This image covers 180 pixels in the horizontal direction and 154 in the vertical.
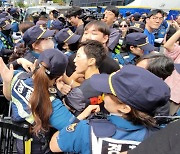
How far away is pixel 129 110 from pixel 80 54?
123 centimetres

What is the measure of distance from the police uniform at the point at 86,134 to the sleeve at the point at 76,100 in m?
0.73

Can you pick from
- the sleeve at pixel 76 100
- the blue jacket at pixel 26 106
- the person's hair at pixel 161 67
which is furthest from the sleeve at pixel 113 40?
the blue jacket at pixel 26 106

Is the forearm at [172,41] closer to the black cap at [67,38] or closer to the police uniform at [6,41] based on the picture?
the black cap at [67,38]

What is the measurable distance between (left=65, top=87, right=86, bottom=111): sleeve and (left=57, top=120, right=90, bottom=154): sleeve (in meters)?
0.74

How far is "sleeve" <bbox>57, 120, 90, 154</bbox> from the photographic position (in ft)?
5.48

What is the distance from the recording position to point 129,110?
1628 mm

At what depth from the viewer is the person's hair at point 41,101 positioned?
79.7 inches

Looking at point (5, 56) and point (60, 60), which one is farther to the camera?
point (5, 56)

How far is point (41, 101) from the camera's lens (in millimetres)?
2023

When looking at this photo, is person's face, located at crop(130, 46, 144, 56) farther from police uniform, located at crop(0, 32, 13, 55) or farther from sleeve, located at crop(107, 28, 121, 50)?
police uniform, located at crop(0, 32, 13, 55)

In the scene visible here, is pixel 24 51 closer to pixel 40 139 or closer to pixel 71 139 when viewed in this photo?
pixel 40 139

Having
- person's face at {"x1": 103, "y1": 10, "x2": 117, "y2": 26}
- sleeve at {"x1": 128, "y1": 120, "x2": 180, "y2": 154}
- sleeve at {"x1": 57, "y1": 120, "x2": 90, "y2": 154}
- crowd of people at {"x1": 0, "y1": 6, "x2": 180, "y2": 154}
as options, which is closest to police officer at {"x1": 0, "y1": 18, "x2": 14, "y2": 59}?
person's face at {"x1": 103, "y1": 10, "x2": 117, "y2": 26}

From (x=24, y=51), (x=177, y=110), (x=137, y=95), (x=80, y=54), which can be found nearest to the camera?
(x=137, y=95)

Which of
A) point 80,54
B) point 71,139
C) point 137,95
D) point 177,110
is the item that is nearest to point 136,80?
point 137,95
